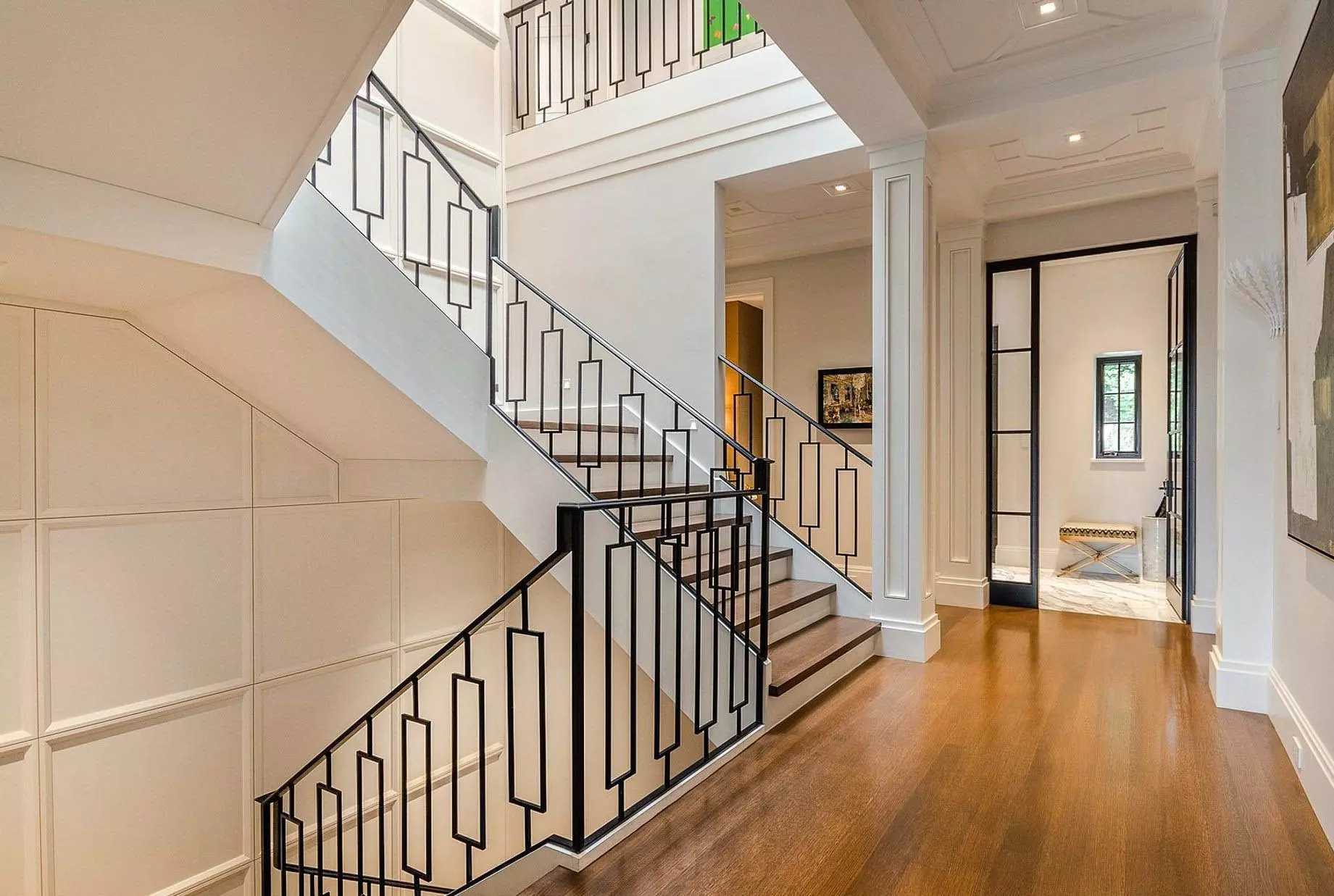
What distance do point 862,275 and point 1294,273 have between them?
399 cm

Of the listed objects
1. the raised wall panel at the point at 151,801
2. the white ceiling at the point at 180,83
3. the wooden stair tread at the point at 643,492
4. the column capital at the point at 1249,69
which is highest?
the column capital at the point at 1249,69

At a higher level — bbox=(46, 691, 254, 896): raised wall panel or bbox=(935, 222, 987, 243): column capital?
bbox=(935, 222, 987, 243): column capital

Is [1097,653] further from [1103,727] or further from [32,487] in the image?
[32,487]

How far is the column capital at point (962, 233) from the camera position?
540cm

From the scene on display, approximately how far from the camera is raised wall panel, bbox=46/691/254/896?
294cm

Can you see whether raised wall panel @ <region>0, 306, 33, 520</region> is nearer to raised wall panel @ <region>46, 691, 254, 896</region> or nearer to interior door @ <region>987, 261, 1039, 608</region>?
raised wall panel @ <region>46, 691, 254, 896</region>

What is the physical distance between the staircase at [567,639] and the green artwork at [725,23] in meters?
2.12

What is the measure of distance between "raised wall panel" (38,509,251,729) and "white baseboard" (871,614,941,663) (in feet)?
10.9

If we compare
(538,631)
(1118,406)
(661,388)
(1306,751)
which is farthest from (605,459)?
(1118,406)

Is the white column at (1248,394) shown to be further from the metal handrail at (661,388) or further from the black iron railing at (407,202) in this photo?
the black iron railing at (407,202)

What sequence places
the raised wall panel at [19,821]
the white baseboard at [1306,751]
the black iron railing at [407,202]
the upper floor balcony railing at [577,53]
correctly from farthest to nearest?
the upper floor balcony railing at [577,53], the black iron railing at [407,202], the raised wall panel at [19,821], the white baseboard at [1306,751]

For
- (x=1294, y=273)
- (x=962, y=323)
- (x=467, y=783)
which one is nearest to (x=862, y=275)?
(x=962, y=323)

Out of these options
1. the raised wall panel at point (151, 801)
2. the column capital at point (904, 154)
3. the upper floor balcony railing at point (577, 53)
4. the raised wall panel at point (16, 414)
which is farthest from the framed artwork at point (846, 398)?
the raised wall panel at point (16, 414)

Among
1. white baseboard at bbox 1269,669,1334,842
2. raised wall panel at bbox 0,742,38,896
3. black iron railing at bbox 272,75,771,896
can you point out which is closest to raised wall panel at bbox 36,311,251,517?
raised wall panel at bbox 0,742,38,896
